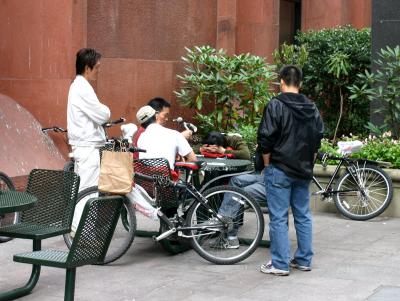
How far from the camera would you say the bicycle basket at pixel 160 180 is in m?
8.33

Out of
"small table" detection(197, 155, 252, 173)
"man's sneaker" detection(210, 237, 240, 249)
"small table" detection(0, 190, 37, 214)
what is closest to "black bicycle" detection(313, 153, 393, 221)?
"small table" detection(197, 155, 252, 173)

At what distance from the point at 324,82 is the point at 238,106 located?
2.92m

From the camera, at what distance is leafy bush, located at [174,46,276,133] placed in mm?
14164

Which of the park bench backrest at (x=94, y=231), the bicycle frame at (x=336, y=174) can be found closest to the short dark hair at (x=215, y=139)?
the bicycle frame at (x=336, y=174)

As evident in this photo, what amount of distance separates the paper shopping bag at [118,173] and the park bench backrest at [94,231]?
6.63 ft

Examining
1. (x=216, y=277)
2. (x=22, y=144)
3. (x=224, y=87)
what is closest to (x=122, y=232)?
(x=216, y=277)

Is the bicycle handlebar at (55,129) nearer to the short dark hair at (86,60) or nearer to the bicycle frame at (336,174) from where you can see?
the short dark hair at (86,60)

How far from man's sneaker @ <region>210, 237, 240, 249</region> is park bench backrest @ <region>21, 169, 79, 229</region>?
1.83 meters

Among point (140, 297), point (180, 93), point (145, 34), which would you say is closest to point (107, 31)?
point (145, 34)

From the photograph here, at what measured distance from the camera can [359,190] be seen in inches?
437

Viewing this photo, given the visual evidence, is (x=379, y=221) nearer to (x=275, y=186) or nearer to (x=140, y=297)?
(x=275, y=186)

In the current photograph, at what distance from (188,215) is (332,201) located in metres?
3.76

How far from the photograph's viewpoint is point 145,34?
1417 centimetres

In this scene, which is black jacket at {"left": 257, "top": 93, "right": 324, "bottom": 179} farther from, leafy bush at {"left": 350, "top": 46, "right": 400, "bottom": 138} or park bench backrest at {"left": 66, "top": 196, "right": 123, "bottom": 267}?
leafy bush at {"left": 350, "top": 46, "right": 400, "bottom": 138}
